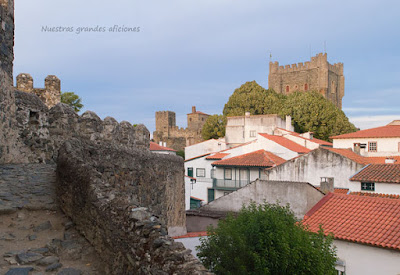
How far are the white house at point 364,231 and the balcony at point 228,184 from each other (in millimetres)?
14342

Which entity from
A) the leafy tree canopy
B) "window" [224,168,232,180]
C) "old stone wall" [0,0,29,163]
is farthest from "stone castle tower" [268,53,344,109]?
"old stone wall" [0,0,29,163]

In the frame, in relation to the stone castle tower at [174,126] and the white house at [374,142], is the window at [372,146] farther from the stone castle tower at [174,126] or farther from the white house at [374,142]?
the stone castle tower at [174,126]

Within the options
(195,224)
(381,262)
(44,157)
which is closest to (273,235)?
(381,262)

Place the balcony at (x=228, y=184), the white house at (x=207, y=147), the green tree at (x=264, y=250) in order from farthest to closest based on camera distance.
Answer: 1. the white house at (x=207, y=147)
2. the balcony at (x=228, y=184)
3. the green tree at (x=264, y=250)

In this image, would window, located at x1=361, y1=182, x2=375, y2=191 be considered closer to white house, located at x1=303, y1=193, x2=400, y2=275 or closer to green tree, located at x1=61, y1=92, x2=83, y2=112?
white house, located at x1=303, y1=193, x2=400, y2=275

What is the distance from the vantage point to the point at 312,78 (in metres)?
75.6

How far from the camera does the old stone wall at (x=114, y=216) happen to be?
2900mm

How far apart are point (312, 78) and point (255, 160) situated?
53401 mm

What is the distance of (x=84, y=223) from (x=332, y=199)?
1360 centimetres

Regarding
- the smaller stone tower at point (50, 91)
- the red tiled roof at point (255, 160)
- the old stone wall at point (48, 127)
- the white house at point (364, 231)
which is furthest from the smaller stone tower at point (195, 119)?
the old stone wall at point (48, 127)

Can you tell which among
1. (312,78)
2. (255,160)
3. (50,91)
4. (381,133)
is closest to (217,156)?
(255,160)

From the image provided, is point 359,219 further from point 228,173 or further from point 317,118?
point 317,118

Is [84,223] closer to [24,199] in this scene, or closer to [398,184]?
[24,199]

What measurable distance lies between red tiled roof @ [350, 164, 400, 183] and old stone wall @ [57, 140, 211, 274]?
16063 mm
